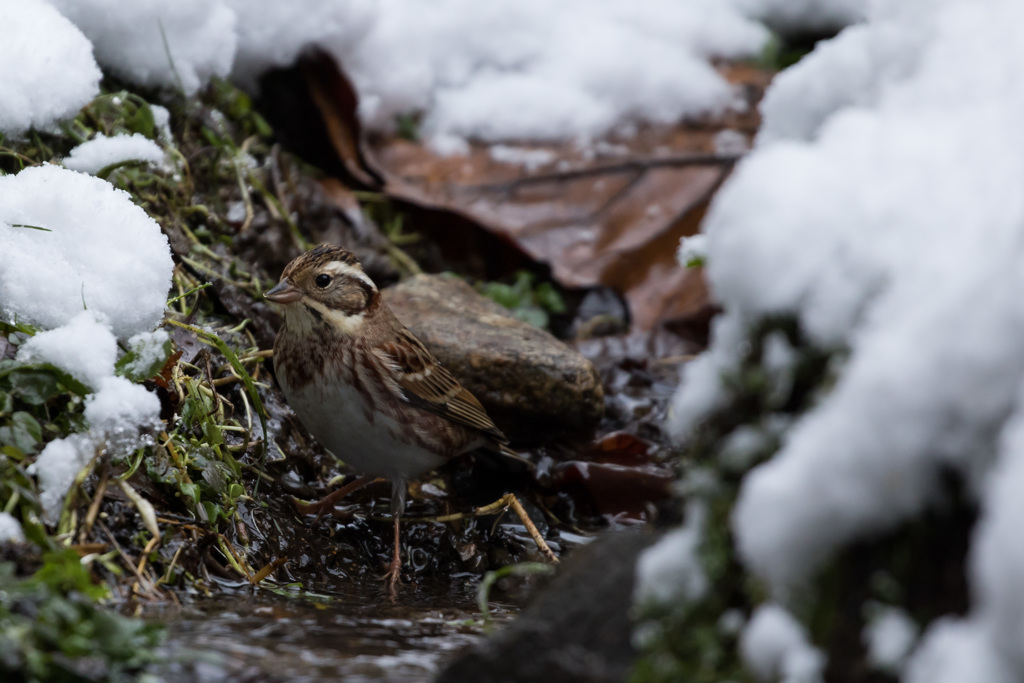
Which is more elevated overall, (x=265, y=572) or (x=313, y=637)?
(x=265, y=572)

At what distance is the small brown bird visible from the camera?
14.0 feet

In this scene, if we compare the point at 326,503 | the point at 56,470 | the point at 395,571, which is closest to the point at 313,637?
the point at 56,470

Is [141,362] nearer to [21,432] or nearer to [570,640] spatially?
[21,432]

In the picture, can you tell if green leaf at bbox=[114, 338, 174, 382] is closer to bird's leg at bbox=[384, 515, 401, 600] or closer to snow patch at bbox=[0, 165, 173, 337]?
snow patch at bbox=[0, 165, 173, 337]

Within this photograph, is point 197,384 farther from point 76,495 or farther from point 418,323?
point 418,323

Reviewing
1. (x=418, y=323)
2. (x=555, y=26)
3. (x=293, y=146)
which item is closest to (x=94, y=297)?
(x=418, y=323)

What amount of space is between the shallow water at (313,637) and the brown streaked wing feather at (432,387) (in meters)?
1.21

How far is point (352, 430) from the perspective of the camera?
427 centimetres

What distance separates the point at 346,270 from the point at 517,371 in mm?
1007

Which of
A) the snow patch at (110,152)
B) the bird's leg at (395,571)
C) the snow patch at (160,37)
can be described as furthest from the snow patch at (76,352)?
the snow patch at (160,37)

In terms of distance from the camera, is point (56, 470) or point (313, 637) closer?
point (313, 637)

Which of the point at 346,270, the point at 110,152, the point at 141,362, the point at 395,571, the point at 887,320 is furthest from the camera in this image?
the point at 346,270

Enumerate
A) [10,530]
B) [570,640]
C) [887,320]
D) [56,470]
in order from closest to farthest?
[887,320]
[570,640]
[10,530]
[56,470]

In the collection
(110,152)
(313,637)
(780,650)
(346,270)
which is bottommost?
(780,650)
